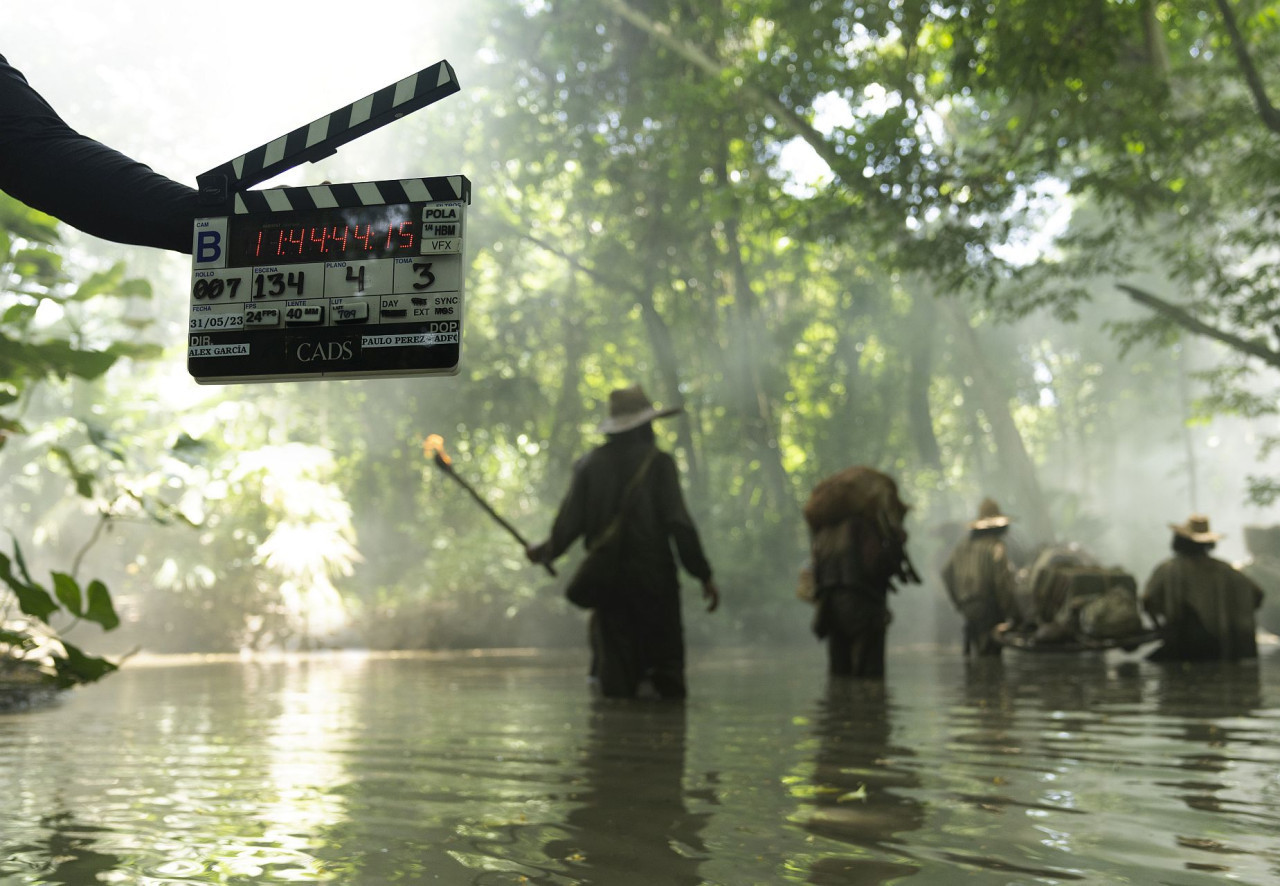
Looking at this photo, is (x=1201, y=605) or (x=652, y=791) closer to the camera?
(x=652, y=791)

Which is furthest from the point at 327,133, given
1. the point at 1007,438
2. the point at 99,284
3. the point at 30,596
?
the point at 1007,438

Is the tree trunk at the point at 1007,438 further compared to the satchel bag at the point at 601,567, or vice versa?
the tree trunk at the point at 1007,438

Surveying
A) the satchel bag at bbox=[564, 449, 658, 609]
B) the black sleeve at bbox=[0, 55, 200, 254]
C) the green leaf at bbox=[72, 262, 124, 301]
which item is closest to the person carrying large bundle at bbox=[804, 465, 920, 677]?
the satchel bag at bbox=[564, 449, 658, 609]

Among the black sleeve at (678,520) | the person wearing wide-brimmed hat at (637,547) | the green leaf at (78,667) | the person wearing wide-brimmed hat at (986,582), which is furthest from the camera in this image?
the person wearing wide-brimmed hat at (986,582)

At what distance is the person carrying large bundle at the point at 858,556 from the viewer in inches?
478

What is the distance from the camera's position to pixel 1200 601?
14.9 meters

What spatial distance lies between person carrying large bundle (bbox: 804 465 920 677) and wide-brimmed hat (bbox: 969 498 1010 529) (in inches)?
150

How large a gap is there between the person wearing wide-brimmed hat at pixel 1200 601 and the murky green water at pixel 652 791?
4.46 meters

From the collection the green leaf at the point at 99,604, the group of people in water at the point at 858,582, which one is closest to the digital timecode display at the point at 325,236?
the green leaf at the point at 99,604

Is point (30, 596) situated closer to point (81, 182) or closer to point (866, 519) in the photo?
point (81, 182)

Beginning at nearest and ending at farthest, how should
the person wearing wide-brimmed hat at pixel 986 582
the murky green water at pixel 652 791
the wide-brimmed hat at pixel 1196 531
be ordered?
the murky green water at pixel 652 791
the wide-brimmed hat at pixel 1196 531
the person wearing wide-brimmed hat at pixel 986 582

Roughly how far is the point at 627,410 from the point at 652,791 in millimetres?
5622

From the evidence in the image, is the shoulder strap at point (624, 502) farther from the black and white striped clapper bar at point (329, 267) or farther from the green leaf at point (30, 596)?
the black and white striped clapper bar at point (329, 267)

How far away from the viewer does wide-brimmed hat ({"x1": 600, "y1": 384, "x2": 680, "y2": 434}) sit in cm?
1051
